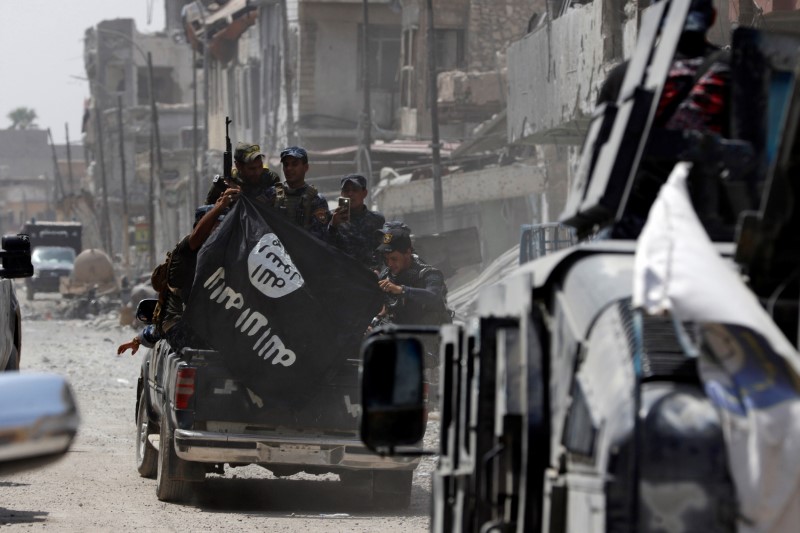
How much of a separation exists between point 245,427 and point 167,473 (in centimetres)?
64

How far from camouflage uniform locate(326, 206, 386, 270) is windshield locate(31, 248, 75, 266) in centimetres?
4909

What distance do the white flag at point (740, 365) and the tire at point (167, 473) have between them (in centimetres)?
781

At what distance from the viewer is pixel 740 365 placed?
10.2 feet

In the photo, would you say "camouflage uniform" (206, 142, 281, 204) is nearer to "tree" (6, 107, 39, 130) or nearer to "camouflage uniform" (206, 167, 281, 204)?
"camouflage uniform" (206, 167, 281, 204)

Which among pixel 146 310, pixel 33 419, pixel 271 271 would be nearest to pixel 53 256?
pixel 146 310

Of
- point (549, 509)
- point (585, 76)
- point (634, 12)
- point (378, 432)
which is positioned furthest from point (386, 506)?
point (585, 76)

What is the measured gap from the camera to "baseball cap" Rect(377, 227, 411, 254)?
13281 mm

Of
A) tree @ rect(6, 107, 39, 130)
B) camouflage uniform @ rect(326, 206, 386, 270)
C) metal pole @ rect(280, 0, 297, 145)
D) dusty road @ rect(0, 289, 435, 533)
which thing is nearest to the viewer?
dusty road @ rect(0, 289, 435, 533)

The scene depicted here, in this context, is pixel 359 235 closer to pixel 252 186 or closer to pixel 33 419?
pixel 252 186

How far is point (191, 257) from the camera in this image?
11.2 metres

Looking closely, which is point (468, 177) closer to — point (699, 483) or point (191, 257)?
point (191, 257)

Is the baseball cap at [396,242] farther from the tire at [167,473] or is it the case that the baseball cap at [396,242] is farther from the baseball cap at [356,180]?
the tire at [167,473]

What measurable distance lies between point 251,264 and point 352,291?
27.4 inches

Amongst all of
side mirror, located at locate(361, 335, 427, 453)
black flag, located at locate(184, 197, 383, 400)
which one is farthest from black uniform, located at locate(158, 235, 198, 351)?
side mirror, located at locate(361, 335, 427, 453)
